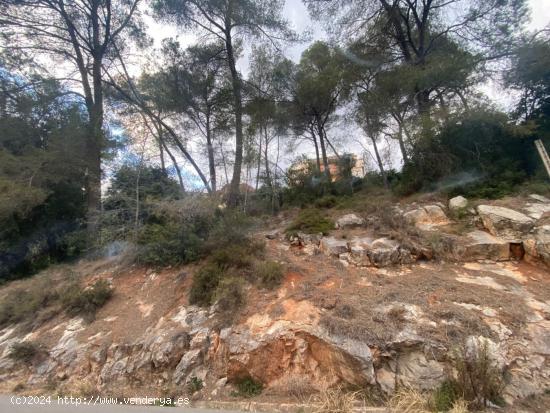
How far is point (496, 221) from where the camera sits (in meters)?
5.09

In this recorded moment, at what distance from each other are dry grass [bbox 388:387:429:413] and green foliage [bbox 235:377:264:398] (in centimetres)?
168

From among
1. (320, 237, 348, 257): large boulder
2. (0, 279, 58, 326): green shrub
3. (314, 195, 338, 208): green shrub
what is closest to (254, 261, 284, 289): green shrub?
(320, 237, 348, 257): large boulder

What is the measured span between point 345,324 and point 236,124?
7783 millimetres

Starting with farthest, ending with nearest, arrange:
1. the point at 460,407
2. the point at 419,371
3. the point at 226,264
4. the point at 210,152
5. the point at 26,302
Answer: the point at 210,152 → the point at 26,302 → the point at 226,264 → the point at 419,371 → the point at 460,407

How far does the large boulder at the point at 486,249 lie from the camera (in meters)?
4.70

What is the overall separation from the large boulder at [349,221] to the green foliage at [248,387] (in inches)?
167

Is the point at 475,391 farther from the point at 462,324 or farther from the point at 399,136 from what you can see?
the point at 399,136

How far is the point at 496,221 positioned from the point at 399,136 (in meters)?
4.03

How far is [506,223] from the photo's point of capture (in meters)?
5.02

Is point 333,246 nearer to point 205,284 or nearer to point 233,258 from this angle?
point 233,258

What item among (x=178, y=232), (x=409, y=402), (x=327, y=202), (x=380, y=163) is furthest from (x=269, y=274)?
(x=380, y=163)

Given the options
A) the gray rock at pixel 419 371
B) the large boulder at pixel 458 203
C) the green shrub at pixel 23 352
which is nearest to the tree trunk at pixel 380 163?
the large boulder at pixel 458 203

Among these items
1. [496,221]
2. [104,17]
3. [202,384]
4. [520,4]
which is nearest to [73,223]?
[104,17]

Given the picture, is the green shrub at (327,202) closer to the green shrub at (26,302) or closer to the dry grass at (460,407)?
the dry grass at (460,407)
